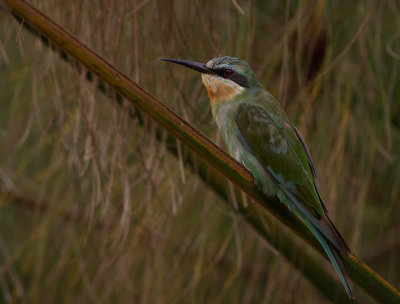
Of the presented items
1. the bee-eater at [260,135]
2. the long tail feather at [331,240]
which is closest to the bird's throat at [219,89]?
the bee-eater at [260,135]

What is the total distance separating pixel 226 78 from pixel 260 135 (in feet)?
0.58

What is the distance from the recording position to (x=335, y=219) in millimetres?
1478

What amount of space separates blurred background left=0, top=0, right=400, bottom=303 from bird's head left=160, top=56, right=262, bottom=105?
3 centimetres

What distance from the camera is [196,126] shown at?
1.41 meters

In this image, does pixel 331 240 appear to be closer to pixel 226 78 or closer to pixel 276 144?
pixel 276 144

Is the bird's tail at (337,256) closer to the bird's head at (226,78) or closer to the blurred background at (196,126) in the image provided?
the blurred background at (196,126)

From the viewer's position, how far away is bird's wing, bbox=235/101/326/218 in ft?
3.85

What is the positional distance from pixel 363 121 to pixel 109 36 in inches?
25.6

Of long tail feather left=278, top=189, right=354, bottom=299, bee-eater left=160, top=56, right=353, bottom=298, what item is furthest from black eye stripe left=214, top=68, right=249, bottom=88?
long tail feather left=278, top=189, right=354, bottom=299

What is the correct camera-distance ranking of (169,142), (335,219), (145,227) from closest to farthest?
(169,142) < (145,227) < (335,219)

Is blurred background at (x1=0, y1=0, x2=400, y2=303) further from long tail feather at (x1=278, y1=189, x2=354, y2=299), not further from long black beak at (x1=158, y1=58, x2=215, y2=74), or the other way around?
Result: long tail feather at (x1=278, y1=189, x2=354, y2=299)

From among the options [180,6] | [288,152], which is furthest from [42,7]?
[288,152]

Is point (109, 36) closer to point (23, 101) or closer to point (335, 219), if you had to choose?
point (23, 101)

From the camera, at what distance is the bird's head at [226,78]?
1301 millimetres
